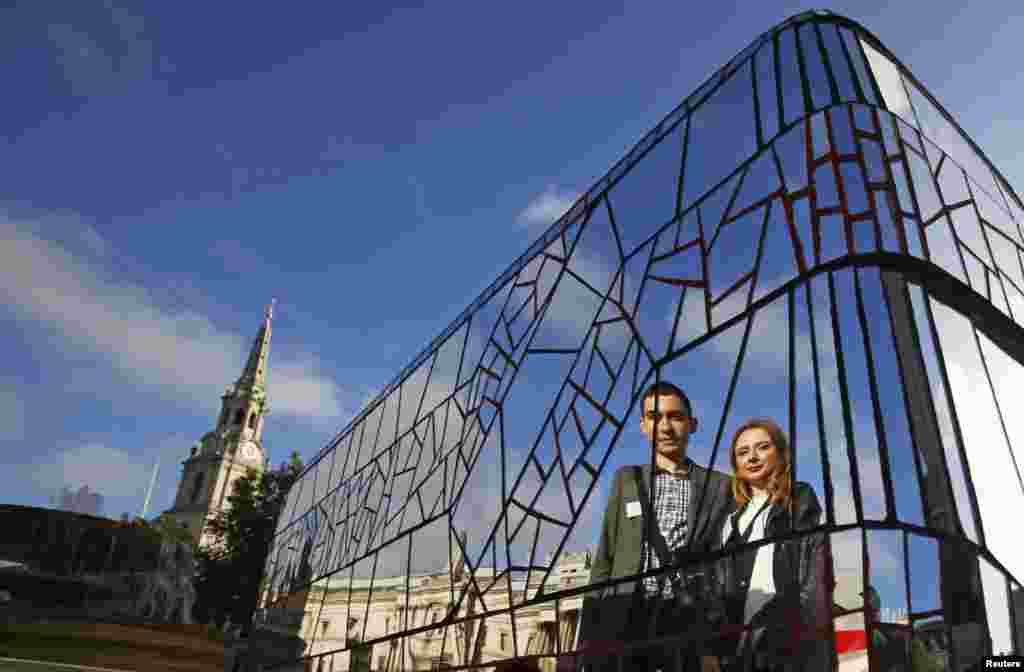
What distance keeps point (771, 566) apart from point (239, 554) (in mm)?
36887

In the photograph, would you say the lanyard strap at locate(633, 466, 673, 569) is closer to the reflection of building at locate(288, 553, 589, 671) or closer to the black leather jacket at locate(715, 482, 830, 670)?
the black leather jacket at locate(715, 482, 830, 670)

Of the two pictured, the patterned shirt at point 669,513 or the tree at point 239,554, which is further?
the tree at point 239,554

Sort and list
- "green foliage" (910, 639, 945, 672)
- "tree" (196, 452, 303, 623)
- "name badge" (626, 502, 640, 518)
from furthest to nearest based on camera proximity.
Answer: "tree" (196, 452, 303, 623) < "name badge" (626, 502, 640, 518) < "green foliage" (910, 639, 945, 672)

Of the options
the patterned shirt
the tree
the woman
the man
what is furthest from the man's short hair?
the tree

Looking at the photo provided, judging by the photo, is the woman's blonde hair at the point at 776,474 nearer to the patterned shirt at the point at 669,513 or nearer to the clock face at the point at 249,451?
the patterned shirt at the point at 669,513

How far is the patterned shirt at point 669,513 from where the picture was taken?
5.59 meters

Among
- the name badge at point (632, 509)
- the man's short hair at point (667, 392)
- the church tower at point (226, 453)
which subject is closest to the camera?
the man's short hair at point (667, 392)

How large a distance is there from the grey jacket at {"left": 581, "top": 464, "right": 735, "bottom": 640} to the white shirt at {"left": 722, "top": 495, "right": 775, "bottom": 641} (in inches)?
10.3

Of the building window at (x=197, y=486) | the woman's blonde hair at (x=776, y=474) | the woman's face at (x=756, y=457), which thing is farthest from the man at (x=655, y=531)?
the building window at (x=197, y=486)

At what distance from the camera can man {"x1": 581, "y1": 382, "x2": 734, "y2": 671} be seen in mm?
5332

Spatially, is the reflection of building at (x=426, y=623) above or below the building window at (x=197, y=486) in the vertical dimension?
below

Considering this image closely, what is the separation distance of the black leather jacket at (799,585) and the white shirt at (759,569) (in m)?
0.03

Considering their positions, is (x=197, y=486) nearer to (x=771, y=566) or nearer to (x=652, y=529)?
(x=652, y=529)

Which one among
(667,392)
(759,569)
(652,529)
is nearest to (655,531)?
(652,529)
